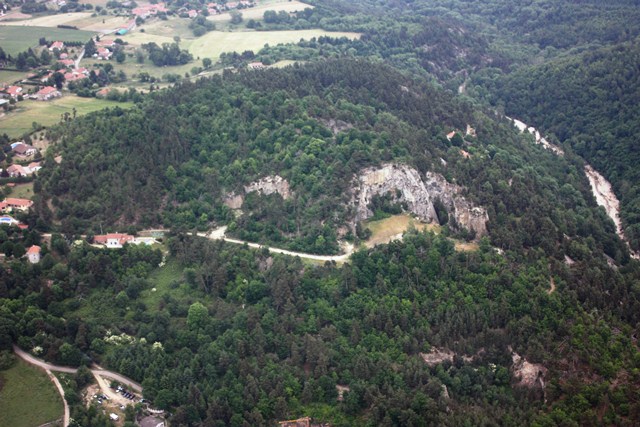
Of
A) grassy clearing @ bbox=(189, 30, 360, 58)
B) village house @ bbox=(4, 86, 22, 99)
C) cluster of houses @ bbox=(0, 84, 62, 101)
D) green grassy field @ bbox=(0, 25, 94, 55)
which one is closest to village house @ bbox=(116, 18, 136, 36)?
green grassy field @ bbox=(0, 25, 94, 55)

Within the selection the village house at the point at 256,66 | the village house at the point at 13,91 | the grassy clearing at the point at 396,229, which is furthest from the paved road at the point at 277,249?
the village house at the point at 13,91

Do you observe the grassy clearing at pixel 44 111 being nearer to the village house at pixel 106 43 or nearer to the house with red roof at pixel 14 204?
the house with red roof at pixel 14 204

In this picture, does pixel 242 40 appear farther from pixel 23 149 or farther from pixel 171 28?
pixel 23 149

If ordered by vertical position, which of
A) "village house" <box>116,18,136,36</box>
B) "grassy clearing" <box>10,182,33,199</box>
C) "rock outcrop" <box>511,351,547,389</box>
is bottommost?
"rock outcrop" <box>511,351,547,389</box>

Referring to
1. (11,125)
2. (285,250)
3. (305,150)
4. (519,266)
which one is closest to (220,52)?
(11,125)

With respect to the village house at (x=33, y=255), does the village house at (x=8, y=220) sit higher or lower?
higher

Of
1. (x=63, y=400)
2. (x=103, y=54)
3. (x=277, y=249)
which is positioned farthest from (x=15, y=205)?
(x=103, y=54)

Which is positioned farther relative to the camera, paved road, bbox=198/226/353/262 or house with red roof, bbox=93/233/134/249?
house with red roof, bbox=93/233/134/249

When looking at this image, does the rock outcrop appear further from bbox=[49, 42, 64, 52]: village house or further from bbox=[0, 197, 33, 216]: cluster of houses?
bbox=[49, 42, 64, 52]: village house
